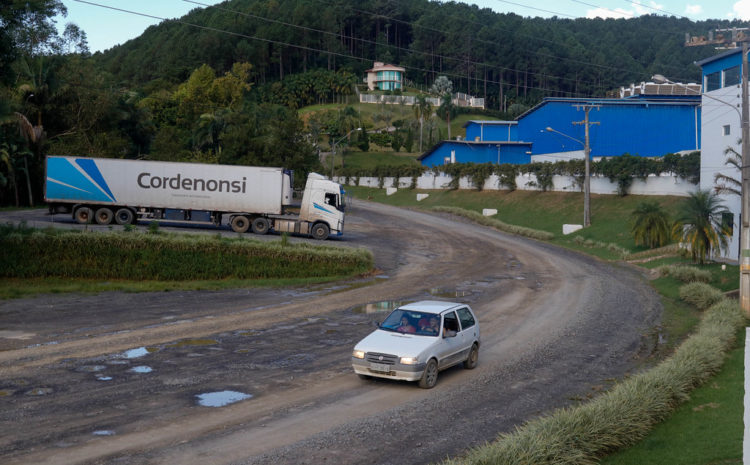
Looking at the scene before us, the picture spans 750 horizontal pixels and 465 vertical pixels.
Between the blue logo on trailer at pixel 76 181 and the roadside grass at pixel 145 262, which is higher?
the blue logo on trailer at pixel 76 181

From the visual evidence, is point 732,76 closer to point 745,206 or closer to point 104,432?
point 745,206

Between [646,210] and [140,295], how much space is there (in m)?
32.6

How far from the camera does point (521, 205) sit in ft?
213

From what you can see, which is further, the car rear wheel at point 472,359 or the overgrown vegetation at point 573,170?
the overgrown vegetation at point 573,170

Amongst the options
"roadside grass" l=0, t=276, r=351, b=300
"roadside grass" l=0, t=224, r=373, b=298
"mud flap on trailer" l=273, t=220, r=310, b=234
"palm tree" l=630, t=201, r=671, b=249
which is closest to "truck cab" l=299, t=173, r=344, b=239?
"mud flap on trailer" l=273, t=220, r=310, b=234

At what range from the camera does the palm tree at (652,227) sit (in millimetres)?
42697

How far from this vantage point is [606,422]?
11.7 metres

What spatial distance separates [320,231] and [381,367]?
2858cm

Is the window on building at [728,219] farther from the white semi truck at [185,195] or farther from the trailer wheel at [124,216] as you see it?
the trailer wheel at [124,216]

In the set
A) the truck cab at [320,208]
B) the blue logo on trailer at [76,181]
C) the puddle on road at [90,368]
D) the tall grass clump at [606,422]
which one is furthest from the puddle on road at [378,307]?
the blue logo on trailer at [76,181]

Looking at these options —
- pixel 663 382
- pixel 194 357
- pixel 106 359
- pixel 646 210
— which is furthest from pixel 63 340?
pixel 646 210

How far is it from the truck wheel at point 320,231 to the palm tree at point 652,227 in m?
20.6

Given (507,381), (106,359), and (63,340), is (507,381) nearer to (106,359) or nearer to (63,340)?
(106,359)

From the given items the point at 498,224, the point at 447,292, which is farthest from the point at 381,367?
the point at 498,224
